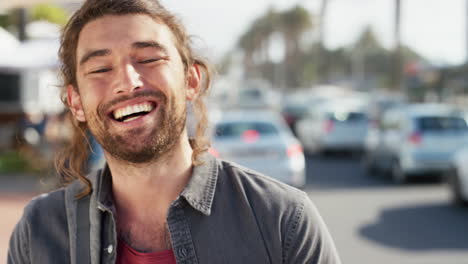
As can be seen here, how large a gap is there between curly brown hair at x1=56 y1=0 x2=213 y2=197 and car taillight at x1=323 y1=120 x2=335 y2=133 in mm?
16909

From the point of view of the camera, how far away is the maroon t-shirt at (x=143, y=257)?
2184mm

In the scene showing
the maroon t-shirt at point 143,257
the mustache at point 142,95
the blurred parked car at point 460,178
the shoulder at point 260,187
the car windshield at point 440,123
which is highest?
the mustache at point 142,95

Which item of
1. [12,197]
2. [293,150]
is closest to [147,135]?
[293,150]

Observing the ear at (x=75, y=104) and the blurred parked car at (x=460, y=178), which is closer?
the ear at (x=75, y=104)

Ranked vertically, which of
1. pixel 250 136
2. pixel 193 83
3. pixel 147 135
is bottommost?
pixel 250 136

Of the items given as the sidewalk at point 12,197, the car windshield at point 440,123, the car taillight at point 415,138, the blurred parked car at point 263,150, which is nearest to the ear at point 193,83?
the sidewalk at point 12,197

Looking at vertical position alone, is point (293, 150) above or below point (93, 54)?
below

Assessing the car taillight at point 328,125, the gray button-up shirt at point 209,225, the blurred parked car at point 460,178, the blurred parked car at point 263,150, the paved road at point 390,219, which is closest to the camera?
the gray button-up shirt at point 209,225

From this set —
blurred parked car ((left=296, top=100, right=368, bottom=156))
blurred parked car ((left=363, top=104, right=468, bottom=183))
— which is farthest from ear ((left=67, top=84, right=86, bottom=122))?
blurred parked car ((left=296, top=100, right=368, bottom=156))

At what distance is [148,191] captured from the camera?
2346mm

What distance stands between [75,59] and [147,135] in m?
0.46

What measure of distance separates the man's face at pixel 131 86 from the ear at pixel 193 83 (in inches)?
5.0

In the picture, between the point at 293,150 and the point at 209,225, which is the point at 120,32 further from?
the point at 293,150

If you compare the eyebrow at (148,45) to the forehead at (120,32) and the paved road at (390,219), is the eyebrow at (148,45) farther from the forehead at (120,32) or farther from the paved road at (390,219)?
the paved road at (390,219)
